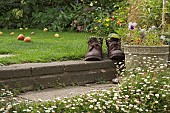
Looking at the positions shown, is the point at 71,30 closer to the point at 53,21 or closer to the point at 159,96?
the point at 53,21

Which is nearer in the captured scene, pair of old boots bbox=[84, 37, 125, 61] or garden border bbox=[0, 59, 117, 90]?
garden border bbox=[0, 59, 117, 90]

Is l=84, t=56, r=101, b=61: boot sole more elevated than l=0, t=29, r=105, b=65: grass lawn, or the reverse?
l=0, t=29, r=105, b=65: grass lawn

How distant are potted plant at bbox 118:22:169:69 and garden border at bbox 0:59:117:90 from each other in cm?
36

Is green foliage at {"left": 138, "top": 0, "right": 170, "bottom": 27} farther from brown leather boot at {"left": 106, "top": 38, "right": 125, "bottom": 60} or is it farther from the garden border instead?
the garden border

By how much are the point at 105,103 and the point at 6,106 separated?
752 mm

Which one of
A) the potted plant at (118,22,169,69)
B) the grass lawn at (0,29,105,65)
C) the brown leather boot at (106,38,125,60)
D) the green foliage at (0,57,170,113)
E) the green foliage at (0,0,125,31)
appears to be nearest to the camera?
the green foliage at (0,57,170,113)

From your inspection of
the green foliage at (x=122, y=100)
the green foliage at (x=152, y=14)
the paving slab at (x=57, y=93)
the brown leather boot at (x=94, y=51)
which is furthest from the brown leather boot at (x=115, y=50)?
the green foliage at (x=122, y=100)

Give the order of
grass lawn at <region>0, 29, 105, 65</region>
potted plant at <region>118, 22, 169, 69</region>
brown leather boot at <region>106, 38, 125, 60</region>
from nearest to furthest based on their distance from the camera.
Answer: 1. potted plant at <region>118, 22, 169, 69</region>
2. grass lawn at <region>0, 29, 105, 65</region>
3. brown leather boot at <region>106, 38, 125, 60</region>

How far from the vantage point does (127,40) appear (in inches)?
223

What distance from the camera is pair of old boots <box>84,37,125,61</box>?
18.4ft

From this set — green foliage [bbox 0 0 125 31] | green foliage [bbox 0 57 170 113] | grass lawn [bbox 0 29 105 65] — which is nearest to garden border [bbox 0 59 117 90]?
grass lawn [bbox 0 29 105 65]

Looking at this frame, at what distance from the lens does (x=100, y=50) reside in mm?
5773

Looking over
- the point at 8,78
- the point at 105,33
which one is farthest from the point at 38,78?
the point at 105,33

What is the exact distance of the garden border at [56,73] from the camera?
4875 millimetres
